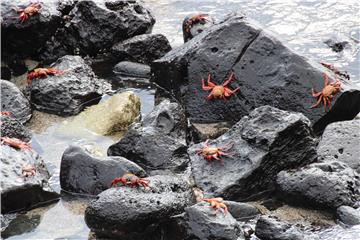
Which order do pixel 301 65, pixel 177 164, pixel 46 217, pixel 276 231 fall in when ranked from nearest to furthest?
pixel 276 231
pixel 46 217
pixel 177 164
pixel 301 65

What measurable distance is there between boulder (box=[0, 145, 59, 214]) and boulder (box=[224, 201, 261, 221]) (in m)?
1.92

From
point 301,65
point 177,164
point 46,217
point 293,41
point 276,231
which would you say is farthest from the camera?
point 293,41

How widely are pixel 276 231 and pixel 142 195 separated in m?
1.36

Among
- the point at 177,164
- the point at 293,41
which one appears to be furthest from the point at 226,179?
the point at 293,41

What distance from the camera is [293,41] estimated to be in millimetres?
12180

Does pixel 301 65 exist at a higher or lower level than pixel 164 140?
higher

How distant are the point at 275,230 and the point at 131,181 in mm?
1546

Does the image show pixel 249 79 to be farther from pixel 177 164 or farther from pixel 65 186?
pixel 65 186

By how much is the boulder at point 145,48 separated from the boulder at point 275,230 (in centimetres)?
493

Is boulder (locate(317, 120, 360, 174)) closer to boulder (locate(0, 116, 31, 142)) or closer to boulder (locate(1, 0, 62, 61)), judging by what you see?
boulder (locate(0, 116, 31, 142))

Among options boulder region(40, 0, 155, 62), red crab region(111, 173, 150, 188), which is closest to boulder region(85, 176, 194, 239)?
red crab region(111, 173, 150, 188)

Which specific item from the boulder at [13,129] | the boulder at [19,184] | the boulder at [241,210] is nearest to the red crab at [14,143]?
the boulder at [19,184]

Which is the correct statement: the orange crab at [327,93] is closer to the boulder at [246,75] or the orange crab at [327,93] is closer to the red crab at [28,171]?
the boulder at [246,75]

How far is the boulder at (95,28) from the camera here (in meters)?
11.5
